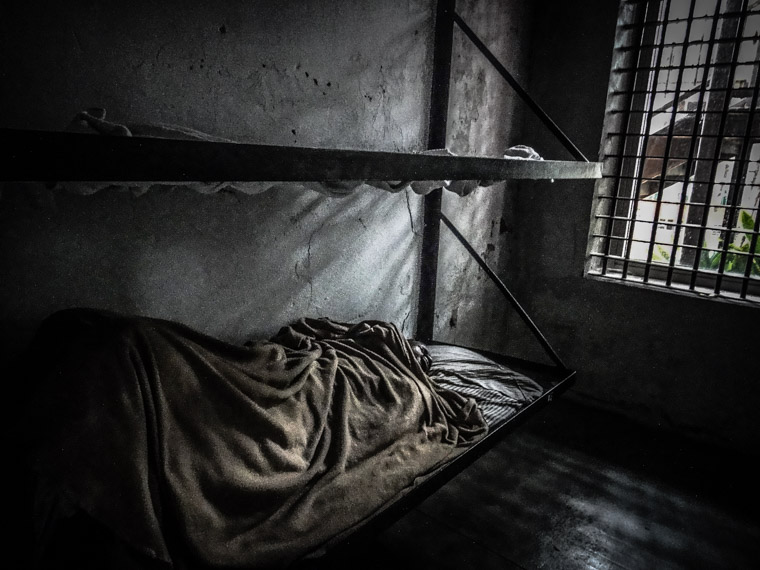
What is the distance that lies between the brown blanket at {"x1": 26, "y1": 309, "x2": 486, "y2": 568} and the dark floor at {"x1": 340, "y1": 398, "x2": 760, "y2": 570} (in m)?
0.86

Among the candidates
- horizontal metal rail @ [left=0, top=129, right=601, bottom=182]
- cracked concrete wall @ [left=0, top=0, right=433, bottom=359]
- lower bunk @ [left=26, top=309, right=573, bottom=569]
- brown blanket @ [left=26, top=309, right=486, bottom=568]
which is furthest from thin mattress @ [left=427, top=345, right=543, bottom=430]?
horizontal metal rail @ [left=0, top=129, right=601, bottom=182]

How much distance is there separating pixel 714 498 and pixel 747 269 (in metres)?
1.57

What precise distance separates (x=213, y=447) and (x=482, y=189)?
2.96m

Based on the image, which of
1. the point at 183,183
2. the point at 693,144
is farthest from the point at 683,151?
the point at 183,183

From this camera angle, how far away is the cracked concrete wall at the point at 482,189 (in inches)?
133

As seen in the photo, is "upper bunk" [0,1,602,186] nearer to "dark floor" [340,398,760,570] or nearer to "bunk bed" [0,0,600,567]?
"bunk bed" [0,0,600,567]

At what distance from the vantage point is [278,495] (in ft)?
4.96

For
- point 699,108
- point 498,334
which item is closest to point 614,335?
point 498,334

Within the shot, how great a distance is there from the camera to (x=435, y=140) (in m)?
3.05

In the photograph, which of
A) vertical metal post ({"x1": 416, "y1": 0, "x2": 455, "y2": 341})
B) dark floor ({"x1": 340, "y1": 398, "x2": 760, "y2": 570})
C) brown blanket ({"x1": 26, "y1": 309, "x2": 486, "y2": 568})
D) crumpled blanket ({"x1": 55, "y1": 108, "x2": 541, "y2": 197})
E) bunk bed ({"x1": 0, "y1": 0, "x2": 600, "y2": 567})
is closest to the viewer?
bunk bed ({"x1": 0, "y1": 0, "x2": 600, "y2": 567})

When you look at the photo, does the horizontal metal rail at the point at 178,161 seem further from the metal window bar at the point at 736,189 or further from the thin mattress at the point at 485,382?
the metal window bar at the point at 736,189

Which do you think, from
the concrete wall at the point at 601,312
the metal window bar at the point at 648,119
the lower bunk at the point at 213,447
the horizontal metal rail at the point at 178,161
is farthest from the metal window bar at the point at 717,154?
the horizontal metal rail at the point at 178,161

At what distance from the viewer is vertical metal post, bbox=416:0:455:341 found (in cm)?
293

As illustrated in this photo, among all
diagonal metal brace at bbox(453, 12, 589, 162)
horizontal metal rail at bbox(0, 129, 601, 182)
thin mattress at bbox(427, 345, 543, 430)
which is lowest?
thin mattress at bbox(427, 345, 543, 430)
